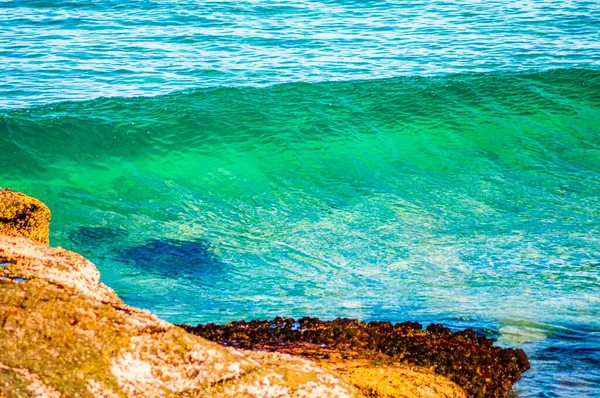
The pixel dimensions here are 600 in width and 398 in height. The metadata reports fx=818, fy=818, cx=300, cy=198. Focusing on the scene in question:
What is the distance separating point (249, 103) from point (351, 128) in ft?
8.19

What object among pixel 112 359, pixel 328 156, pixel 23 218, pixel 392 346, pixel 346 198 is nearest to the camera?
pixel 112 359

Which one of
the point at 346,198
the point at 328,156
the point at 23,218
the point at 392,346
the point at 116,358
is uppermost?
the point at 116,358

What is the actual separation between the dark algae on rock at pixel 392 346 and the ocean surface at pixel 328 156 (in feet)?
1.20

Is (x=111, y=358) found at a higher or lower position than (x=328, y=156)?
higher

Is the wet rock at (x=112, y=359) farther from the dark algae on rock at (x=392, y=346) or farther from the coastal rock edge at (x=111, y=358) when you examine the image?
the dark algae on rock at (x=392, y=346)

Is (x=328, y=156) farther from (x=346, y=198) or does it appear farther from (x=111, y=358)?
(x=111, y=358)

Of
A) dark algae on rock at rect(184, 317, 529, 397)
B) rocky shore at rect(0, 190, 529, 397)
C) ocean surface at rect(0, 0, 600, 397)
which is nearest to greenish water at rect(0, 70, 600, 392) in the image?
ocean surface at rect(0, 0, 600, 397)

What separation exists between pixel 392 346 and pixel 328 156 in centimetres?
1064

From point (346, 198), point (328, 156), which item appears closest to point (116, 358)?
point (346, 198)

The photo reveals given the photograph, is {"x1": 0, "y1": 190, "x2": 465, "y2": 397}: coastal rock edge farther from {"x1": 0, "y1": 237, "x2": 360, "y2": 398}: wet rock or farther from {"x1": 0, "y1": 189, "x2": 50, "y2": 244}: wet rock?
{"x1": 0, "y1": 189, "x2": 50, "y2": 244}: wet rock

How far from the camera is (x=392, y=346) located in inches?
266

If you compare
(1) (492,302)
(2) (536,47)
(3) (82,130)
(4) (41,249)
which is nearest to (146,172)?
(3) (82,130)

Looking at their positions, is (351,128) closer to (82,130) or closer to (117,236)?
(82,130)

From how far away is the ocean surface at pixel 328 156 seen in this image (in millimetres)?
10219
